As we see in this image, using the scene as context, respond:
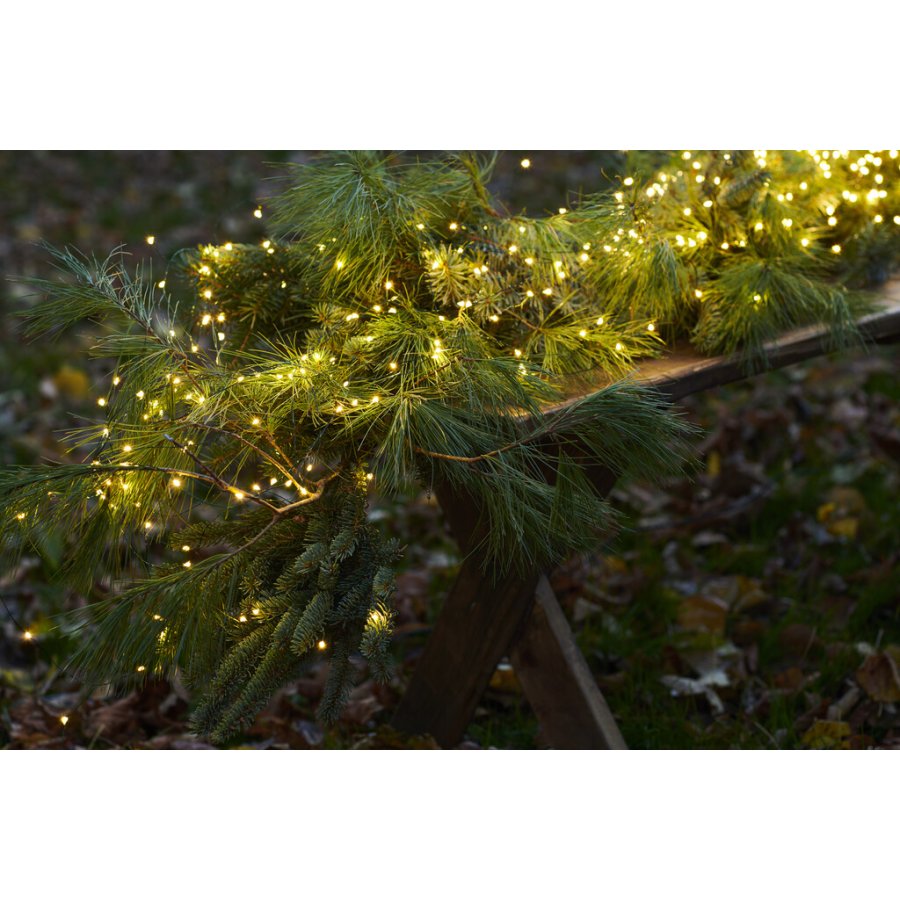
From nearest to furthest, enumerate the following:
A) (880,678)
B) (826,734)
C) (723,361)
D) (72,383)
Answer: (723,361)
(826,734)
(880,678)
(72,383)

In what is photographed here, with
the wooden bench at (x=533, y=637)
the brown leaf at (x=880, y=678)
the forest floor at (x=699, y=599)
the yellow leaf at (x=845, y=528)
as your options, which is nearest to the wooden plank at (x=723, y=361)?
the wooden bench at (x=533, y=637)

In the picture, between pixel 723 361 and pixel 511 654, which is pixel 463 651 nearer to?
pixel 511 654

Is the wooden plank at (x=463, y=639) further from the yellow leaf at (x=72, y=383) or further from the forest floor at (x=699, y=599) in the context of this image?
the yellow leaf at (x=72, y=383)

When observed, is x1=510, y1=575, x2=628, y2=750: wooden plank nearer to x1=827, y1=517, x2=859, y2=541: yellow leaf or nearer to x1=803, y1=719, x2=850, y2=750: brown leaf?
x1=803, y1=719, x2=850, y2=750: brown leaf

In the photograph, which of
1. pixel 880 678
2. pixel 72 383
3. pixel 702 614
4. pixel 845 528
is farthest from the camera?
pixel 72 383

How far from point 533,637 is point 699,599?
2.28ft

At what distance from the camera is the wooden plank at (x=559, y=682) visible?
1.59 m

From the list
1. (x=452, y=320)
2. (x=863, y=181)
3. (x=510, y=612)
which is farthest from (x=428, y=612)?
(x=863, y=181)

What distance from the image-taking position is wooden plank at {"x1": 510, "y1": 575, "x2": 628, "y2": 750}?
5.21 ft

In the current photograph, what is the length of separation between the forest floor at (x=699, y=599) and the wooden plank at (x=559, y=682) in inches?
5.1

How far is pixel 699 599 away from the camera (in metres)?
2.18

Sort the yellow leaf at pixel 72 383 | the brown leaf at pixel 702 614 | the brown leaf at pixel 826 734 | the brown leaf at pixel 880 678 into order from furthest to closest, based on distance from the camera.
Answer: the yellow leaf at pixel 72 383
the brown leaf at pixel 702 614
the brown leaf at pixel 880 678
the brown leaf at pixel 826 734

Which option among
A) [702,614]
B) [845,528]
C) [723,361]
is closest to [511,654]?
[723,361]

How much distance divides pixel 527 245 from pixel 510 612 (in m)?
0.54
